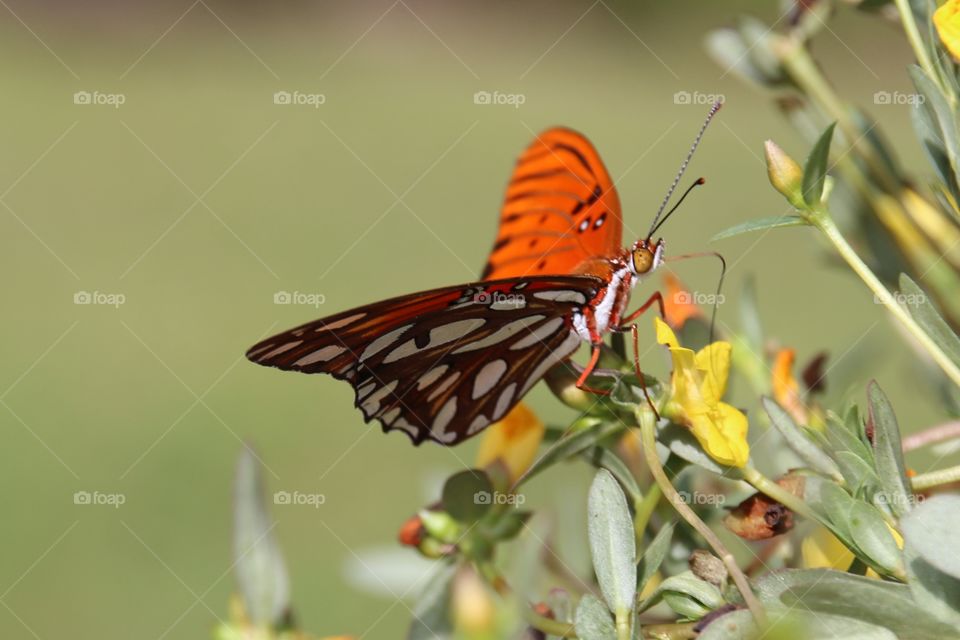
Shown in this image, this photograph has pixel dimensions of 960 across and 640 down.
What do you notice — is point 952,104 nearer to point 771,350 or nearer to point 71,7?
point 771,350

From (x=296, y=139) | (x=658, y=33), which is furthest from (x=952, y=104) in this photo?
(x=658, y=33)

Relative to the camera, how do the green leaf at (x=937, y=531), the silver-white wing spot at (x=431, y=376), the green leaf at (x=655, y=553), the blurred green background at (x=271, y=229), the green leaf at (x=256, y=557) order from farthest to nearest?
the blurred green background at (x=271, y=229) < the silver-white wing spot at (x=431, y=376) < the green leaf at (x=256, y=557) < the green leaf at (x=655, y=553) < the green leaf at (x=937, y=531)

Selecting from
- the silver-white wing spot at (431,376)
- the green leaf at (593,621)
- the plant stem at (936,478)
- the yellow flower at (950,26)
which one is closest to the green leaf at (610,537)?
the green leaf at (593,621)

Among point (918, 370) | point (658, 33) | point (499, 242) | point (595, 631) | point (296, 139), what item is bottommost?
point (595, 631)

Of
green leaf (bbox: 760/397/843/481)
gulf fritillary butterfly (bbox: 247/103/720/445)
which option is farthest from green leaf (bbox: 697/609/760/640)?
gulf fritillary butterfly (bbox: 247/103/720/445)

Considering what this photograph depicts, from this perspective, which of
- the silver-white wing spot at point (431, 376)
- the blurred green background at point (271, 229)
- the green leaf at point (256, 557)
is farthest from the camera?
the blurred green background at point (271, 229)

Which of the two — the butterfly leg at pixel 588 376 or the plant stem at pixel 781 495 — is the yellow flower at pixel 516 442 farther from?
the plant stem at pixel 781 495

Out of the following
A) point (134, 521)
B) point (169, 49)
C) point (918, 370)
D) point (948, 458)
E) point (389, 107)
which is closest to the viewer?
point (918, 370)
